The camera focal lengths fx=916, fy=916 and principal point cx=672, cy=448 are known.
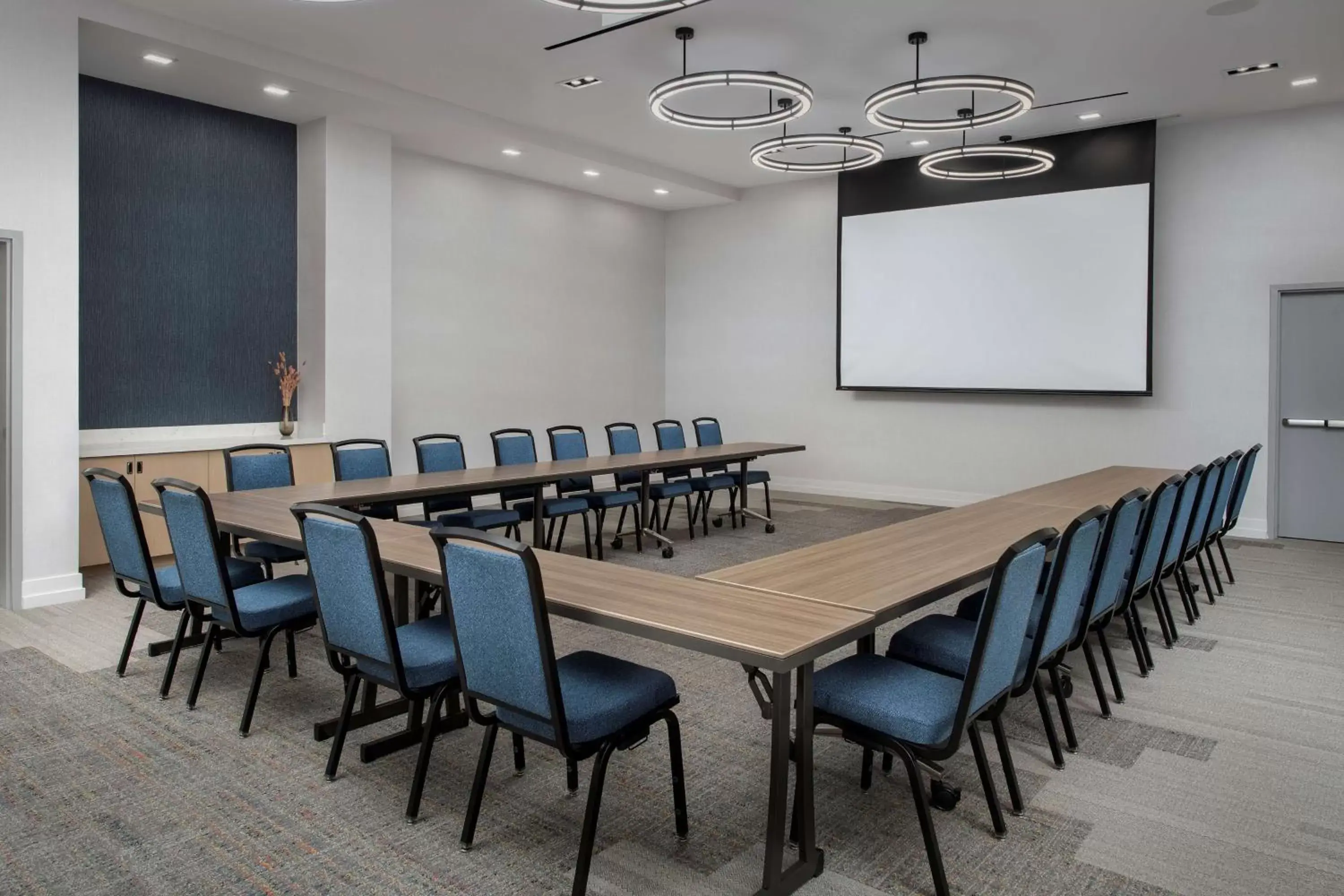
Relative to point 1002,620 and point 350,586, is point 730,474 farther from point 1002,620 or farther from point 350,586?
point 1002,620

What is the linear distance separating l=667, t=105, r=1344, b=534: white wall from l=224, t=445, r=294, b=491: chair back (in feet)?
22.1

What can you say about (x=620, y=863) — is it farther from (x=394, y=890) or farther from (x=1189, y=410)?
(x=1189, y=410)

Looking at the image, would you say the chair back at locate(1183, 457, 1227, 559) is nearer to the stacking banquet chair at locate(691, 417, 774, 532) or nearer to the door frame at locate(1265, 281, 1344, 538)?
the door frame at locate(1265, 281, 1344, 538)

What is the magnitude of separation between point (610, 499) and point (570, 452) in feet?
2.21

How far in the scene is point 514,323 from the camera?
32.7 feet

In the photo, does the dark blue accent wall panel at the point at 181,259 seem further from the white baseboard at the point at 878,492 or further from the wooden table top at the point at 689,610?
the white baseboard at the point at 878,492

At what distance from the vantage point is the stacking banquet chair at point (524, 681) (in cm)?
227

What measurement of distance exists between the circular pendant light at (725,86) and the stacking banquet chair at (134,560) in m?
3.61

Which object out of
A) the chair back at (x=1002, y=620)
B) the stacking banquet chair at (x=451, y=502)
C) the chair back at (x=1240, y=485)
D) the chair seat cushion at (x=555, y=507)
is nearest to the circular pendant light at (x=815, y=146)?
the chair seat cushion at (x=555, y=507)

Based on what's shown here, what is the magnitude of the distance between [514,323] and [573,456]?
294 centimetres

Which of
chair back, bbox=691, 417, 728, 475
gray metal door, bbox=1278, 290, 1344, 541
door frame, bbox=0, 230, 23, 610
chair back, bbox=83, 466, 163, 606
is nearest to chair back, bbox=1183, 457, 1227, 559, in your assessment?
gray metal door, bbox=1278, 290, 1344, 541

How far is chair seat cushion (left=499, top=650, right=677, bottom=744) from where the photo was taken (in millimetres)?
2361

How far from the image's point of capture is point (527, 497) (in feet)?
24.2

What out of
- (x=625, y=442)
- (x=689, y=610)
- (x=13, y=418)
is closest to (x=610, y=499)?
(x=625, y=442)
